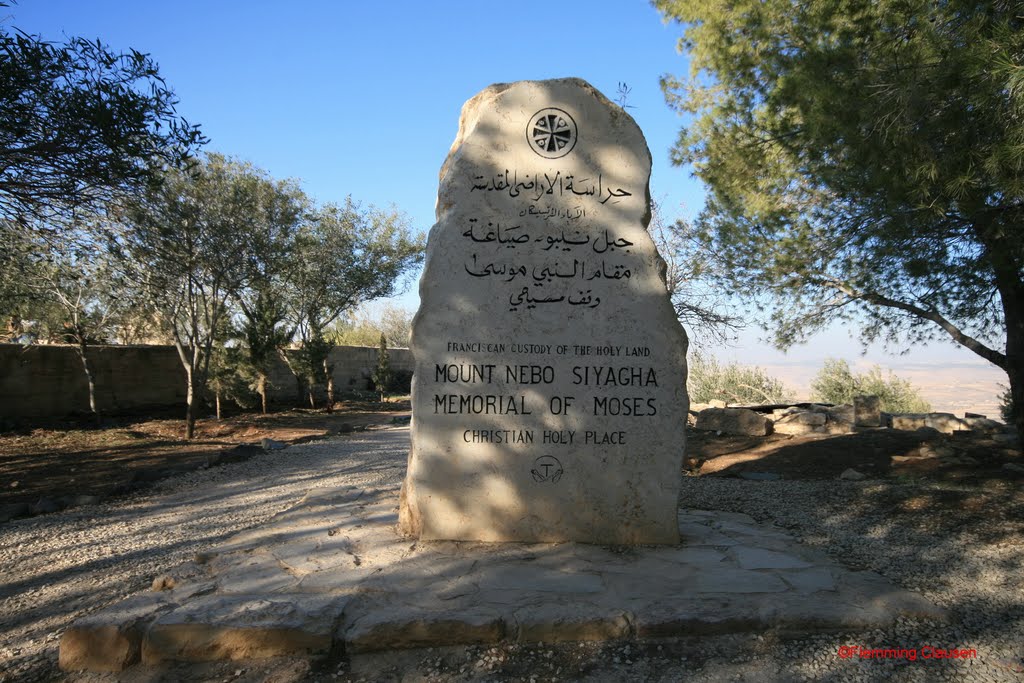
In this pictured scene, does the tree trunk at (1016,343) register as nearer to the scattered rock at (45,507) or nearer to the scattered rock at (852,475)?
the scattered rock at (852,475)

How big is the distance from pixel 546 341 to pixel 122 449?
32.4 feet

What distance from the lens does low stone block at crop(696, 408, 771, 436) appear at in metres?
12.0

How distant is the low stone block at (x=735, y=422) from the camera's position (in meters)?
12.0

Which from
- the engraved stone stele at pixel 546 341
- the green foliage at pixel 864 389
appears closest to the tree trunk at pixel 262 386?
the engraved stone stele at pixel 546 341

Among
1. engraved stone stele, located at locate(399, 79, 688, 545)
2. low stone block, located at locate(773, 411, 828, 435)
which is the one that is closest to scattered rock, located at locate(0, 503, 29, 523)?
engraved stone stele, located at locate(399, 79, 688, 545)

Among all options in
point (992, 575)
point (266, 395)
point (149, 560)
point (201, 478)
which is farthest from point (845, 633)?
point (266, 395)

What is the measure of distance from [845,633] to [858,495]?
3.54 meters

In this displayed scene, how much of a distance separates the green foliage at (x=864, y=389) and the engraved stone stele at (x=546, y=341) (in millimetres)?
21200

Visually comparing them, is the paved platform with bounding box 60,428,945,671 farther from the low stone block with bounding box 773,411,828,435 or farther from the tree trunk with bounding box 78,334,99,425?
the tree trunk with bounding box 78,334,99,425

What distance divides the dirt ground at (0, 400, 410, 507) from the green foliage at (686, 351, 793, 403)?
12189 mm

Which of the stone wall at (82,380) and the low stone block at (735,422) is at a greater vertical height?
the stone wall at (82,380)

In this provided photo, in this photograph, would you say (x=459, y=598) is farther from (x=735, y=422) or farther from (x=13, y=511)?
(x=735, y=422)

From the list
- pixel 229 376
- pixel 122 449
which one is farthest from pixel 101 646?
pixel 229 376

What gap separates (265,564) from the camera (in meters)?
4.09
